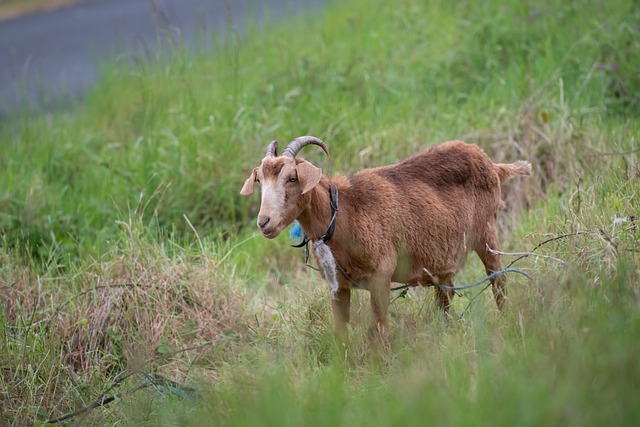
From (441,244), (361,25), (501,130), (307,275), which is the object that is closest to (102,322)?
(307,275)

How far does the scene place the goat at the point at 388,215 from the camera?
4637mm

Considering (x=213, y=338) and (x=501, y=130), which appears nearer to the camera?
(x=213, y=338)

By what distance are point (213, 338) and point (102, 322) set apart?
0.70m

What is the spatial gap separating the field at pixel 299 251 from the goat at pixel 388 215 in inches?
11.0

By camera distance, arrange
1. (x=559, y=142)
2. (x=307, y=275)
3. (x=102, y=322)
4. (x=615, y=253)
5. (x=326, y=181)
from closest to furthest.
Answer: (x=615, y=253) < (x=326, y=181) < (x=102, y=322) < (x=307, y=275) < (x=559, y=142)

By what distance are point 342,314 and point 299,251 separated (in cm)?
192

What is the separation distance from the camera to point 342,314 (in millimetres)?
5035

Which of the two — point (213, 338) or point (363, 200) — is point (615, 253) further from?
point (213, 338)

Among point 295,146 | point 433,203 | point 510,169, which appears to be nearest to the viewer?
point 295,146

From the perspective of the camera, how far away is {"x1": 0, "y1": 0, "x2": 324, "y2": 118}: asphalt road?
9977 mm

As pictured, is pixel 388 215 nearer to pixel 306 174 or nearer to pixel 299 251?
pixel 306 174

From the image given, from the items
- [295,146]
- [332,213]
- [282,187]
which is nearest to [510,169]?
[332,213]

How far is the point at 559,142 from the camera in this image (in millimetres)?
7020

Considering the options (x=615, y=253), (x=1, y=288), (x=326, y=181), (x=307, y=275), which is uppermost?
(x=326, y=181)
